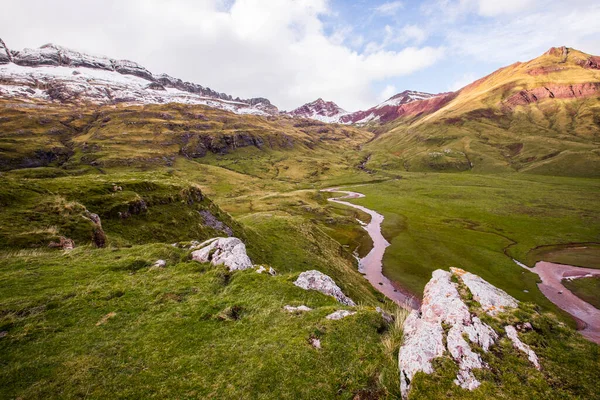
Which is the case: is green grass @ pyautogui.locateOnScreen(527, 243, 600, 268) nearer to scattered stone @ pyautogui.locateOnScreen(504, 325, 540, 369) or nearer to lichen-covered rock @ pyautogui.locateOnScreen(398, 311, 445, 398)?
scattered stone @ pyautogui.locateOnScreen(504, 325, 540, 369)

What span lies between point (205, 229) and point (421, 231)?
291 feet

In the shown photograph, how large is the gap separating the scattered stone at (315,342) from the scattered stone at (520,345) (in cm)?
832

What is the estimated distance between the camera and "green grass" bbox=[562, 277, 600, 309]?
59.5 m

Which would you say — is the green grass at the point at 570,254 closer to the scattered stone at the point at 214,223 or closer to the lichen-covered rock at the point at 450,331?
the lichen-covered rock at the point at 450,331

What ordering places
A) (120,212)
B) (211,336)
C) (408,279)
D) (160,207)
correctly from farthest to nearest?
(408,279), (160,207), (120,212), (211,336)

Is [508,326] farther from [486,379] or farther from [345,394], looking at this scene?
[345,394]

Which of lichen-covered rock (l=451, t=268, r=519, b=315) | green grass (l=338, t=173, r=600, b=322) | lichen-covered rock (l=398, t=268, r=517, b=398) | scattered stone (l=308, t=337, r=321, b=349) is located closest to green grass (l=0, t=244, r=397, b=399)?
scattered stone (l=308, t=337, r=321, b=349)

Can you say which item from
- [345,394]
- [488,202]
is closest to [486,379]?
[345,394]

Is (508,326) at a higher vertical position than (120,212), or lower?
lower

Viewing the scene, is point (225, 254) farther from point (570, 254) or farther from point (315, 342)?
point (570, 254)

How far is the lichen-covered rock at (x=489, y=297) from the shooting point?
42.0 feet

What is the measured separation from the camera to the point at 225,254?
913 inches

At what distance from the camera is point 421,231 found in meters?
103

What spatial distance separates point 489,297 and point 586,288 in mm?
80356
